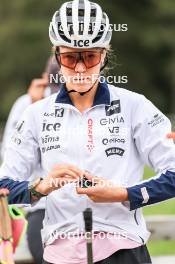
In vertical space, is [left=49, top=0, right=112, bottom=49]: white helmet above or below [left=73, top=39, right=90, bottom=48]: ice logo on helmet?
above

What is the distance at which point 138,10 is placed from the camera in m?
42.2

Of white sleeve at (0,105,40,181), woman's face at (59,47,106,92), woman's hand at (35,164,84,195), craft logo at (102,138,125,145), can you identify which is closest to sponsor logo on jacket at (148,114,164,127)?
craft logo at (102,138,125,145)

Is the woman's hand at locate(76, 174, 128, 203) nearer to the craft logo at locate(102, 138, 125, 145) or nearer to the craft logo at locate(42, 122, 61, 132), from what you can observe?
the craft logo at locate(102, 138, 125, 145)

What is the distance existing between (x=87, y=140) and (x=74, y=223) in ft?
1.28

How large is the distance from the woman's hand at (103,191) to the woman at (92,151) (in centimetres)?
4

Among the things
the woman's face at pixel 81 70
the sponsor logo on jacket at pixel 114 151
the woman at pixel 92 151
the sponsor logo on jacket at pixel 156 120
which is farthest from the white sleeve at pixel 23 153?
the sponsor logo on jacket at pixel 156 120

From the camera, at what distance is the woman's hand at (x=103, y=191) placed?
4.73 metres

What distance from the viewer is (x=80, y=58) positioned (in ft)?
16.3

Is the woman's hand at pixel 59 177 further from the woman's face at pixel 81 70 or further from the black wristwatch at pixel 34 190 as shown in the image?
the woman's face at pixel 81 70

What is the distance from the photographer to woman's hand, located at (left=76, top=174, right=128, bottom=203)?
186 inches

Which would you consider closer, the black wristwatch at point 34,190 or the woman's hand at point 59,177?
the woman's hand at point 59,177

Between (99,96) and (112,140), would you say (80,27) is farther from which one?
(112,140)

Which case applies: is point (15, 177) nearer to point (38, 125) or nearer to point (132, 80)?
point (38, 125)

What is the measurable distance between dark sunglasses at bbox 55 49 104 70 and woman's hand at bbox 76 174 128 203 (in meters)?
0.56
